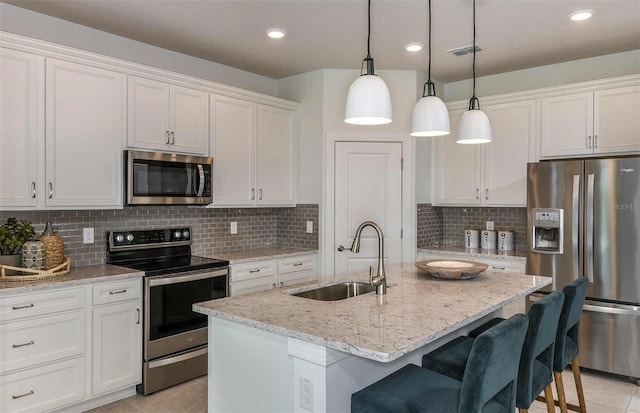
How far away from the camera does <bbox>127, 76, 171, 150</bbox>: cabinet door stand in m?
3.41

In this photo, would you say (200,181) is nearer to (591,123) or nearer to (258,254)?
(258,254)

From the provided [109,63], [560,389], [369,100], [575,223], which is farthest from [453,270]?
[109,63]

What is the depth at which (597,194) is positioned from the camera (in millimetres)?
3572

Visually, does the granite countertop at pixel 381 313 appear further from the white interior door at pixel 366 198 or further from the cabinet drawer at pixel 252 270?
the white interior door at pixel 366 198

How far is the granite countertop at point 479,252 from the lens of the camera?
13.7 ft

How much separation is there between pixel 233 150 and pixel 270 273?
1161mm

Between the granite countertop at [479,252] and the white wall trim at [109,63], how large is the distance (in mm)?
2218

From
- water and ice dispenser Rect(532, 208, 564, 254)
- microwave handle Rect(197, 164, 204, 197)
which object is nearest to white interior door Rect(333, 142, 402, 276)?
water and ice dispenser Rect(532, 208, 564, 254)

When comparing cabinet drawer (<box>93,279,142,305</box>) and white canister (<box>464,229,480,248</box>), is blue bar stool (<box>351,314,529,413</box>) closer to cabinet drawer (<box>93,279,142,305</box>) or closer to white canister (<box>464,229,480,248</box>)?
cabinet drawer (<box>93,279,142,305</box>)

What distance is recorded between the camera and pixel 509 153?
4391 mm

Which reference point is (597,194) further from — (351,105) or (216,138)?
(216,138)

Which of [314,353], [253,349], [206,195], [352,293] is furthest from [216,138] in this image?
[314,353]

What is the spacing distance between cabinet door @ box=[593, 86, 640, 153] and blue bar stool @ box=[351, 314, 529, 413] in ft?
8.97

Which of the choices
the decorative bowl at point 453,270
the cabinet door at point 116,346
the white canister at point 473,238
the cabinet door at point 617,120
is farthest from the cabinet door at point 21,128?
the cabinet door at point 617,120
